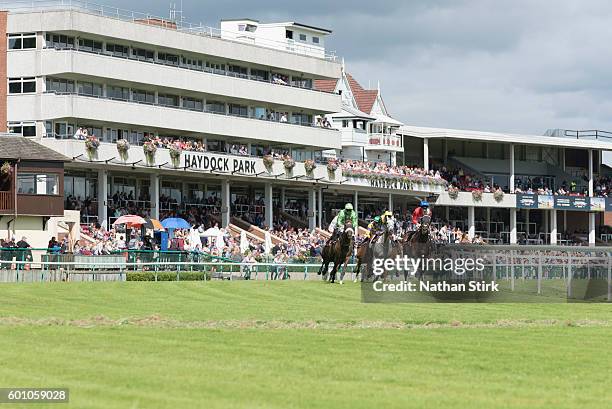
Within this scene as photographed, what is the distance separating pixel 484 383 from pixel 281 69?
6134 centimetres

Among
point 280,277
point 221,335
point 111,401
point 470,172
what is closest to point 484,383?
point 111,401

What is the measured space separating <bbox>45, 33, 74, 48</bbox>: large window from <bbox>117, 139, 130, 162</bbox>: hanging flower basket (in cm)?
505

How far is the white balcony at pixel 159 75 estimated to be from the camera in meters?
58.8

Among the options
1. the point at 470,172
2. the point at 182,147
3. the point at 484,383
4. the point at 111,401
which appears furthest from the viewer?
the point at 470,172

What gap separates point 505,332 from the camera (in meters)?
18.1

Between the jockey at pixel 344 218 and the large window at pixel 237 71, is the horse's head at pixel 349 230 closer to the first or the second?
the jockey at pixel 344 218

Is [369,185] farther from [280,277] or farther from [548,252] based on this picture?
[548,252]

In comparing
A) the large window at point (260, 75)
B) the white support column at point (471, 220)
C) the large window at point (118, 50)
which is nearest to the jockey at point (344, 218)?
Result: the large window at point (118, 50)

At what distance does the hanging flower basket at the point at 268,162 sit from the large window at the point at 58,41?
13.3m

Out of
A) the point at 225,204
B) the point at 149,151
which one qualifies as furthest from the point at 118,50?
the point at 225,204

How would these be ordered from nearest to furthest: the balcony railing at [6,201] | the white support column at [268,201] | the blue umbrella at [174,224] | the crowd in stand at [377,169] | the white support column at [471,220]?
the balcony railing at [6,201] < the blue umbrella at [174,224] < the white support column at [268,201] < the crowd in stand at [377,169] < the white support column at [471,220]

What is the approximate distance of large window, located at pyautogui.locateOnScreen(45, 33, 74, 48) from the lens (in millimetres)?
59312

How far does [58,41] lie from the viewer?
59.7m

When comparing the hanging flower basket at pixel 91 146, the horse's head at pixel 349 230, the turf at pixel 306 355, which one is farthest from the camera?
the hanging flower basket at pixel 91 146
